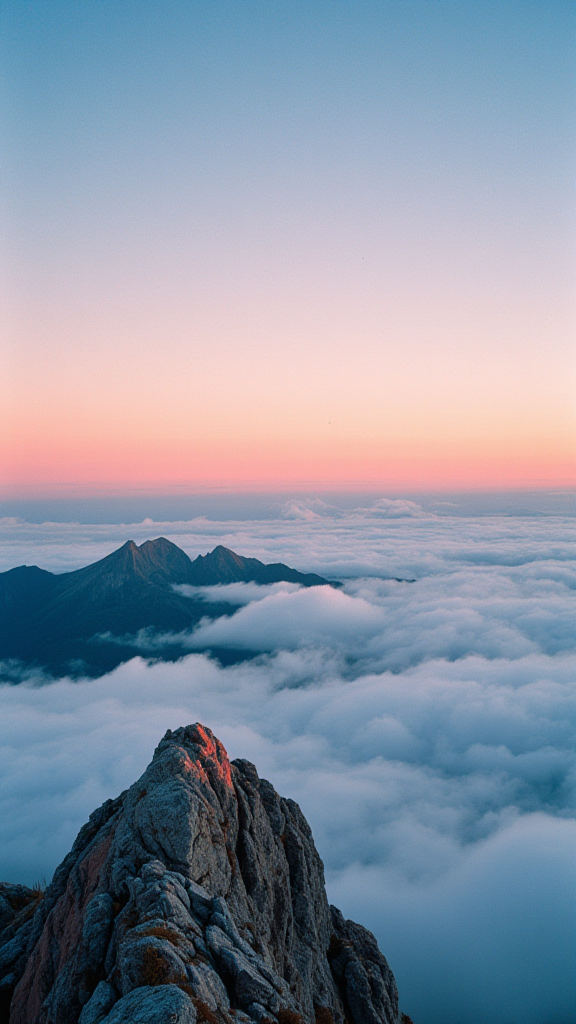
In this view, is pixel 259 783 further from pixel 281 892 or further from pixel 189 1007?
pixel 189 1007


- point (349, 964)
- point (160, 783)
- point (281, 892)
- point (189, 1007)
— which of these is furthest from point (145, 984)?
point (349, 964)

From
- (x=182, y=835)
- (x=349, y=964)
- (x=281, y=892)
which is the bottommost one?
(x=349, y=964)

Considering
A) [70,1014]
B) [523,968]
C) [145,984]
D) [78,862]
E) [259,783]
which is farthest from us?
[523,968]

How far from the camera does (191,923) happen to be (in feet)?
84.1

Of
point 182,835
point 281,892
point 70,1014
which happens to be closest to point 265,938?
point 281,892

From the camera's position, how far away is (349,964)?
49344mm

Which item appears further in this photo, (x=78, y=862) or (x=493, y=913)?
(x=493, y=913)

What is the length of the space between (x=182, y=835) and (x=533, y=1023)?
222325mm

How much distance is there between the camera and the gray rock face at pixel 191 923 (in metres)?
22.2

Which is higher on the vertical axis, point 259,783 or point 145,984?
point 145,984

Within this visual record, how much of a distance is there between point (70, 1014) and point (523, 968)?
23682 cm

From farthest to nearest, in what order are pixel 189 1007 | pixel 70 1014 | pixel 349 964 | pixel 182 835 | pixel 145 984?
pixel 349 964 < pixel 182 835 < pixel 70 1014 < pixel 145 984 < pixel 189 1007

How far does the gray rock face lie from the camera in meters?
22.2

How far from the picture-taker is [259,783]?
172ft
